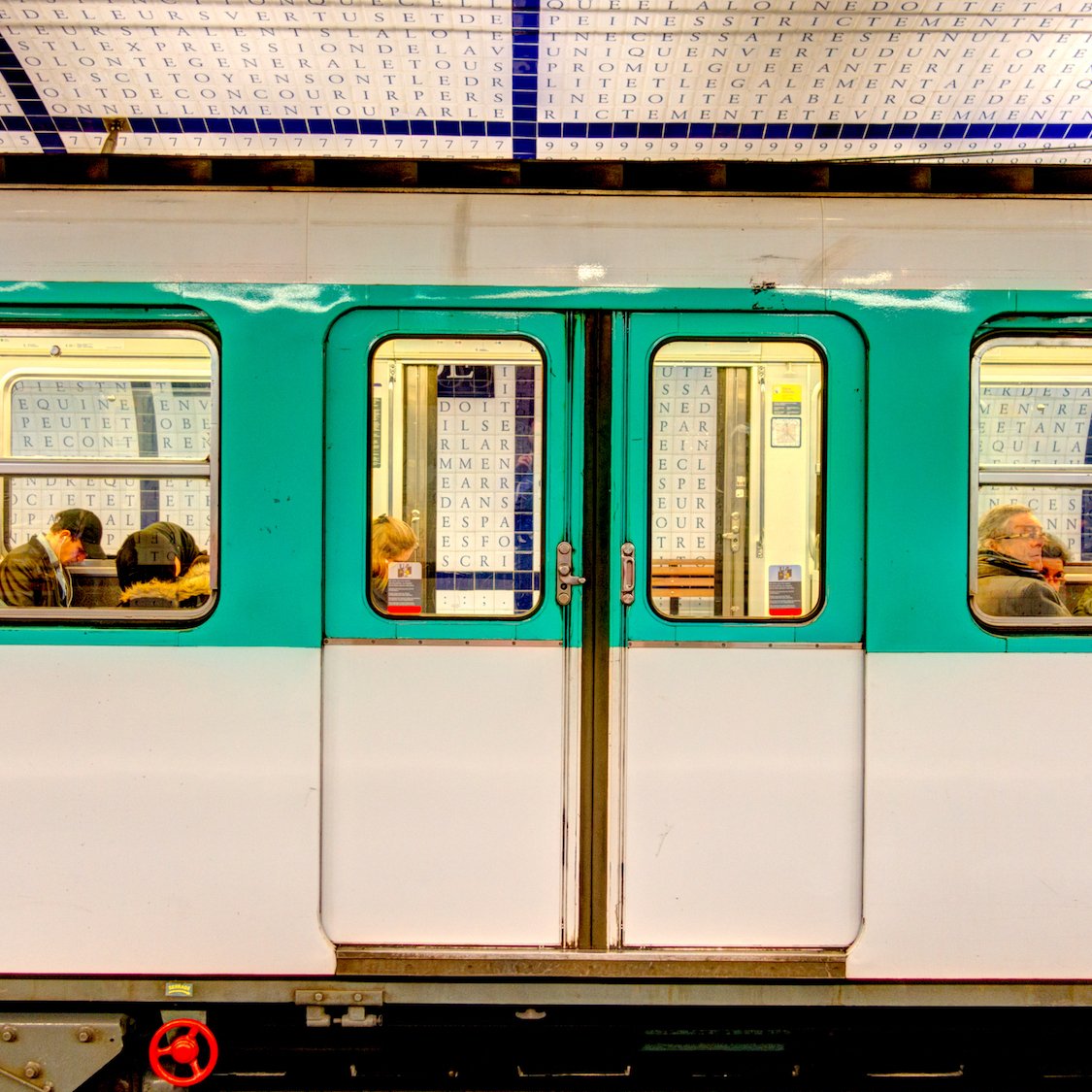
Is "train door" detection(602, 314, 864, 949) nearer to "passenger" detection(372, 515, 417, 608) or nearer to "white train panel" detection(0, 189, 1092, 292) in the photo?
"white train panel" detection(0, 189, 1092, 292)

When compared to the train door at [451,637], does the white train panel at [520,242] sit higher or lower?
higher

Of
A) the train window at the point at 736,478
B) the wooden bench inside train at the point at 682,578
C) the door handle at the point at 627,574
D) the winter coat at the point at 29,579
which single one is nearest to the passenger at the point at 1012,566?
the train window at the point at 736,478

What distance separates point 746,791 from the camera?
116 inches

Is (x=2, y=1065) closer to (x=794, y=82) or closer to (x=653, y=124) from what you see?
(x=653, y=124)

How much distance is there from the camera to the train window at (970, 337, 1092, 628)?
3010 millimetres

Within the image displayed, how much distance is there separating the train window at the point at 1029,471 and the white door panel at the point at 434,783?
4.88 feet

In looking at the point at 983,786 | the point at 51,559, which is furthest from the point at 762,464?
the point at 51,559

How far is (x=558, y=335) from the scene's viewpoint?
2.99 meters

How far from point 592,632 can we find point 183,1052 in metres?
1.97

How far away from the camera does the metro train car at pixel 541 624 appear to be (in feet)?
9.65

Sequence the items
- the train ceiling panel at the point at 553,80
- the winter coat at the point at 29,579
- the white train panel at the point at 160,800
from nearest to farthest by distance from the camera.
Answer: the train ceiling panel at the point at 553,80 < the white train panel at the point at 160,800 < the winter coat at the point at 29,579

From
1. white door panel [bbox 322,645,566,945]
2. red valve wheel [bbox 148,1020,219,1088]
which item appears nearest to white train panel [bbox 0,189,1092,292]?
white door panel [bbox 322,645,566,945]

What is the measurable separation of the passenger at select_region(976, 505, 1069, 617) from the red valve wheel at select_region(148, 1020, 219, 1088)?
299 centimetres

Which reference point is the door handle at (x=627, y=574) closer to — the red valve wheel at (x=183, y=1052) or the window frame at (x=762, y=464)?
the window frame at (x=762, y=464)
